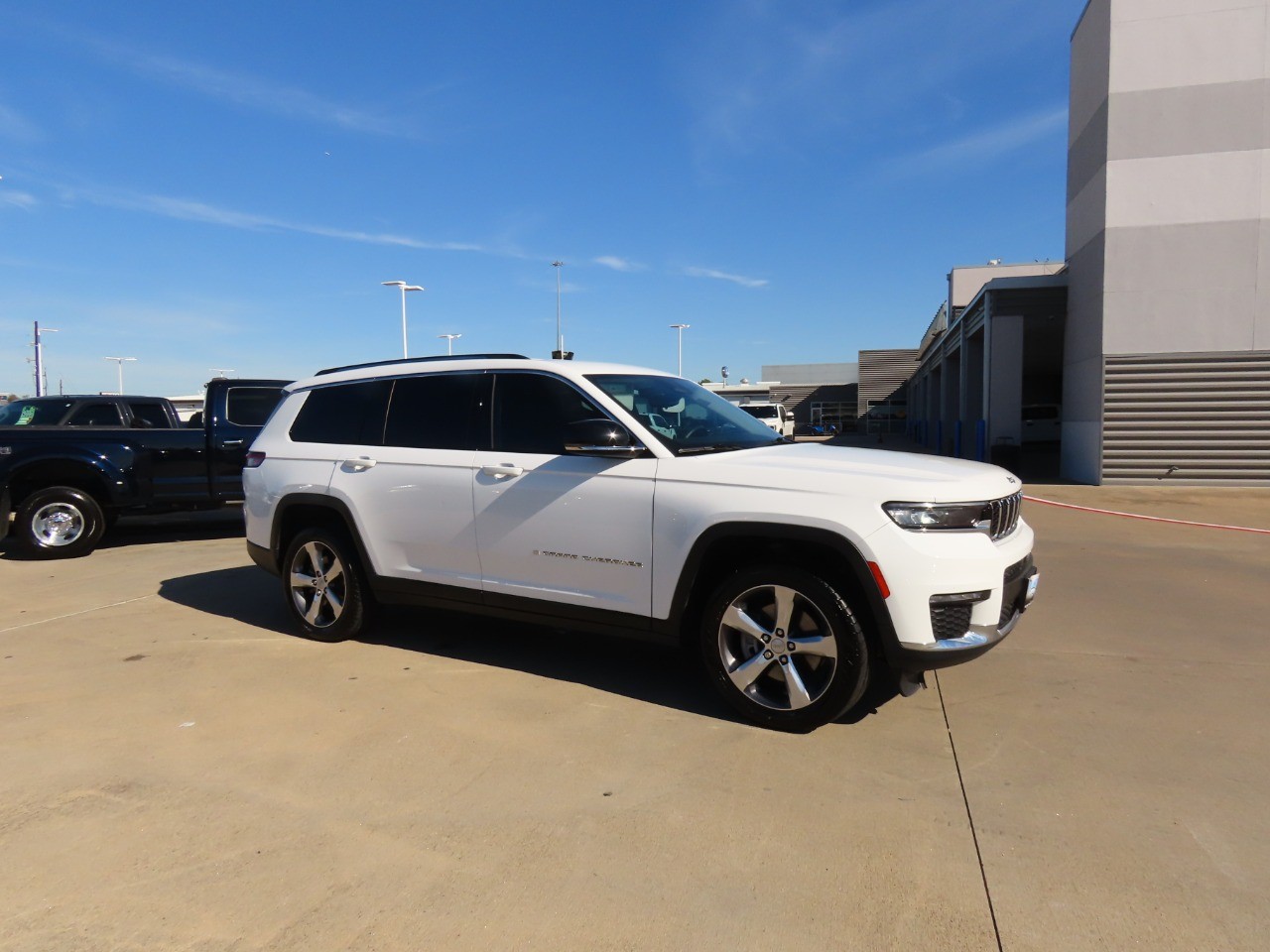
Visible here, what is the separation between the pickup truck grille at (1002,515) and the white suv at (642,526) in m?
0.02

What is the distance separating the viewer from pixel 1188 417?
568 inches

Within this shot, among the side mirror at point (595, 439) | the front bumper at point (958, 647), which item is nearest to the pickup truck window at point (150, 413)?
the side mirror at point (595, 439)

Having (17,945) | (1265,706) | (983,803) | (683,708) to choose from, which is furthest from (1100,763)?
(17,945)

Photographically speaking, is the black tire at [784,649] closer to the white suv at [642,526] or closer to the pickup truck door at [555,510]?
the white suv at [642,526]

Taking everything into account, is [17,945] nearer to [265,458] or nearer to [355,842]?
[355,842]

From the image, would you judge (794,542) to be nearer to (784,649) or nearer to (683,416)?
(784,649)

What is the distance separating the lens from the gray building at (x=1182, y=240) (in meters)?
13.7

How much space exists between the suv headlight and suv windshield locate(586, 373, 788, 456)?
1.06 metres

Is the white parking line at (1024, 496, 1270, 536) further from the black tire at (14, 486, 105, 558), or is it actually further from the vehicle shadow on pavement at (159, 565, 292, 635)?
the black tire at (14, 486, 105, 558)

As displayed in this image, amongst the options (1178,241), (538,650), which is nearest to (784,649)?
(538,650)

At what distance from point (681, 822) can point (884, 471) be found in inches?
68.6

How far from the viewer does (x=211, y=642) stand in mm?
5387

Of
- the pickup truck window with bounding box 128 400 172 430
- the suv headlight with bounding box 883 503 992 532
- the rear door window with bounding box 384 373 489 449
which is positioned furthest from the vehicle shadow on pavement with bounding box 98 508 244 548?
the suv headlight with bounding box 883 503 992 532

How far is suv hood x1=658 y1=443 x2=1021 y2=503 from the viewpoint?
3.51m
